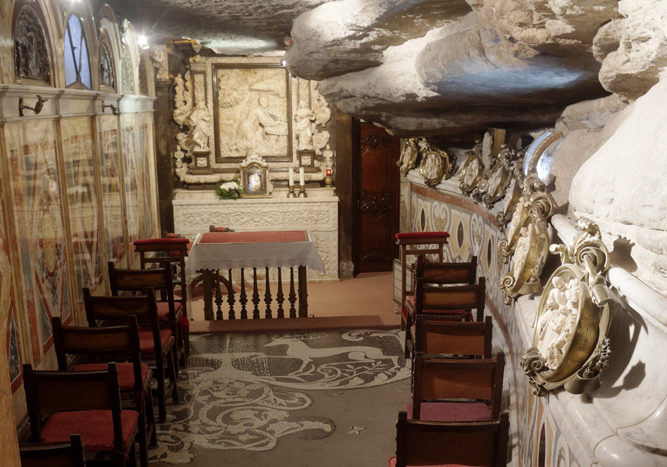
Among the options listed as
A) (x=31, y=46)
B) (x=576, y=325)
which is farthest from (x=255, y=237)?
(x=576, y=325)

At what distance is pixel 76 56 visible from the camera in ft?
16.6

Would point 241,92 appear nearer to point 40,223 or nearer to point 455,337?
point 40,223

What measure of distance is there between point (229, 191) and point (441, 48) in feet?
20.1

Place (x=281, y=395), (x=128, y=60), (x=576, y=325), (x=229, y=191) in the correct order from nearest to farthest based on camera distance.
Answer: (x=576, y=325)
(x=281, y=395)
(x=128, y=60)
(x=229, y=191)

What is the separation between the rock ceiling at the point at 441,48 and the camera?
204cm

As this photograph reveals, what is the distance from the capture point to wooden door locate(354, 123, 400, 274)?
32.4 ft

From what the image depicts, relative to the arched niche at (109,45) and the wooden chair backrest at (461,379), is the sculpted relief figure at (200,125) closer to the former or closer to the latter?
the arched niche at (109,45)

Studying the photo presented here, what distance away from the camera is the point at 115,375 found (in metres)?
3.03

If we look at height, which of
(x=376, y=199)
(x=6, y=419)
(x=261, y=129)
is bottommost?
(x=376, y=199)

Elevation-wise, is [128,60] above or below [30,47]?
above

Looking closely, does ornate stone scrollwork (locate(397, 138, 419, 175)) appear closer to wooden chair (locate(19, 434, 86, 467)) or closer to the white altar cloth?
the white altar cloth

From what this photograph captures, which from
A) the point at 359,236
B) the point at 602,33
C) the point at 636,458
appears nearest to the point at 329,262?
the point at 359,236

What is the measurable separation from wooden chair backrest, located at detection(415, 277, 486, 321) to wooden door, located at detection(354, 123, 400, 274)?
520cm

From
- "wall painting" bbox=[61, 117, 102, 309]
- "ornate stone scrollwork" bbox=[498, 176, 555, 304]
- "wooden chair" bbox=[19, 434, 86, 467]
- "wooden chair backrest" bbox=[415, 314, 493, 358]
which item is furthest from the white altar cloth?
"wooden chair" bbox=[19, 434, 86, 467]
